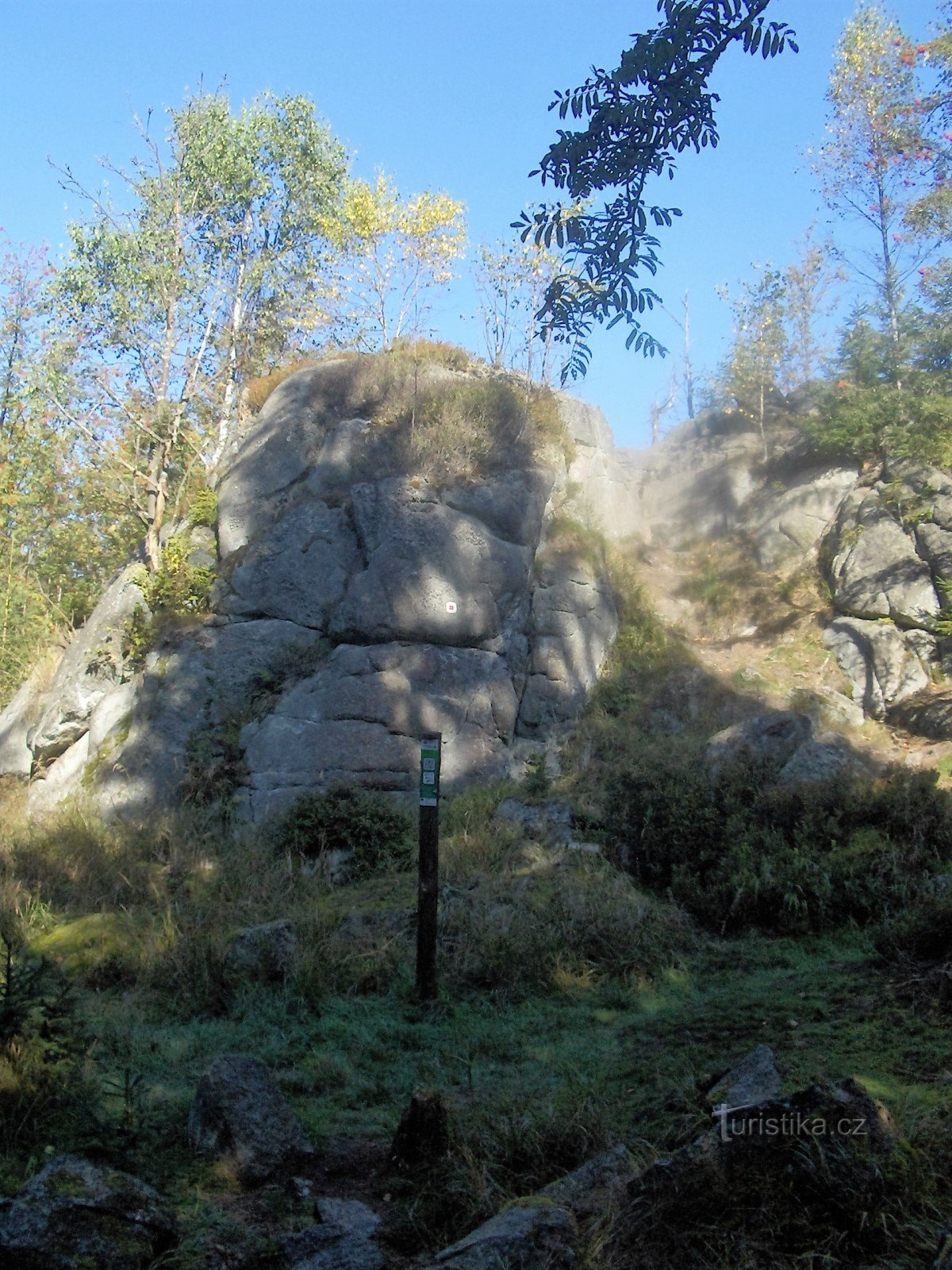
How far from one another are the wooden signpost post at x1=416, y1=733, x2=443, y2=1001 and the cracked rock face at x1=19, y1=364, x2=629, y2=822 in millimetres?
5263

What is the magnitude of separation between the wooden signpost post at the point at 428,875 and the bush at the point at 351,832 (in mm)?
3694

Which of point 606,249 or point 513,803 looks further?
point 513,803

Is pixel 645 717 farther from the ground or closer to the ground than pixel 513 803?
farther from the ground

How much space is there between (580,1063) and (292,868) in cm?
561

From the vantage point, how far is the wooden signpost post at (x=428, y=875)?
7.53m

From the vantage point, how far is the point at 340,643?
48.6 feet

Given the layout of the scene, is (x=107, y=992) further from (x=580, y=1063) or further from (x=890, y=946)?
(x=890, y=946)

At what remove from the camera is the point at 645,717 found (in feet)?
51.6

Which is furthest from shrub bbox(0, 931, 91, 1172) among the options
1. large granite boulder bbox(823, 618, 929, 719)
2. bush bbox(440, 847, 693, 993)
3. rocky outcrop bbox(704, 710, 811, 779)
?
large granite boulder bbox(823, 618, 929, 719)

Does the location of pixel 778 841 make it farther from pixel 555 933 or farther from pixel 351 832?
pixel 351 832

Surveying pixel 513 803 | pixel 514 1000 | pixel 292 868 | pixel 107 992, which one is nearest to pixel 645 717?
pixel 513 803

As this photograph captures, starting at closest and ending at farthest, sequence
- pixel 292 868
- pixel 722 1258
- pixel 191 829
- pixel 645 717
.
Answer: pixel 722 1258 → pixel 292 868 → pixel 191 829 → pixel 645 717

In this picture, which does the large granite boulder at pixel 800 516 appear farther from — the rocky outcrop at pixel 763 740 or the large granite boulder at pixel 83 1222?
the large granite boulder at pixel 83 1222

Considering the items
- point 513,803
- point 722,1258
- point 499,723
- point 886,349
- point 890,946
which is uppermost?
point 886,349
